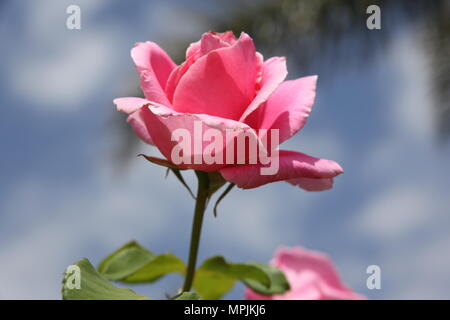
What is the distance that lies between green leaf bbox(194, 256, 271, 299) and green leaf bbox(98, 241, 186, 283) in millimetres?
22

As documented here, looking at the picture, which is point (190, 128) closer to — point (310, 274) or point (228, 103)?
point (228, 103)

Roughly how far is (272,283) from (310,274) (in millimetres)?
133

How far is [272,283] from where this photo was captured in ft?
1.68

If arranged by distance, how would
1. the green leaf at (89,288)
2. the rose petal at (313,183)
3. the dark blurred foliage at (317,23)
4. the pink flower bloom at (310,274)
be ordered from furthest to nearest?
1. the dark blurred foliage at (317,23)
2. the pink flower bloom at (310,274)
3. the rose petal at (313,183)
4. the green leaf at (89,288)

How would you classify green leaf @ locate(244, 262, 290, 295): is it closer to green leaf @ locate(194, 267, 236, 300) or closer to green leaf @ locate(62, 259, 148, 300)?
green leaf @ locate(194, 267, 236, 300)

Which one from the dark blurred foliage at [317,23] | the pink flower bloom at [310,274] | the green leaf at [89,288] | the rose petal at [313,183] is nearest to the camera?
the green leaf at [89,288]

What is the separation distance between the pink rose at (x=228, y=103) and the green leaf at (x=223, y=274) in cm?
12

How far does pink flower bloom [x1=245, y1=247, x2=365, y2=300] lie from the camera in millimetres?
611

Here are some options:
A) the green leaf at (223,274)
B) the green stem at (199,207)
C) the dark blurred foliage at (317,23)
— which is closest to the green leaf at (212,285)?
the green leaf at (223,274)

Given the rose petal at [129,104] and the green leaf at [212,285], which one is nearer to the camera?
the rose petal at [129,104]

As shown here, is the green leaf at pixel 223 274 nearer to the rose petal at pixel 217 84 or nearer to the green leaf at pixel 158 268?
the green leaf at pixel 158 268

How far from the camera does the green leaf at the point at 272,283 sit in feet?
1.60

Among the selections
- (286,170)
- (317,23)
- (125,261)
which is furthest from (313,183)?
(317,23)

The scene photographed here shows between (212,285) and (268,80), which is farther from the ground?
(268,80)
